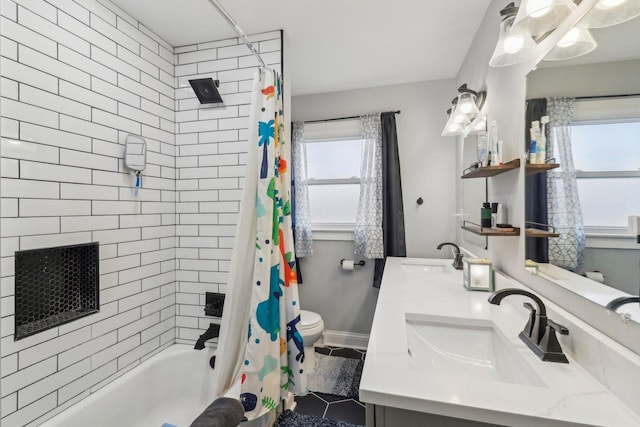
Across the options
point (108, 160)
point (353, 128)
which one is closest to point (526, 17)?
point (353, 128)

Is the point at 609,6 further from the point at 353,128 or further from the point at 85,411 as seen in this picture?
the point at 85,411

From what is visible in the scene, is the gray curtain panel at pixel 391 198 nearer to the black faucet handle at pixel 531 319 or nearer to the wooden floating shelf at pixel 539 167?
the wooden floating shelf at pixel 539 167

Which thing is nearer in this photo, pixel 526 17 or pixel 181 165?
pixel 526 17

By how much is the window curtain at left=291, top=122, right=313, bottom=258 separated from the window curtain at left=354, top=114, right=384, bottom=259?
49cm

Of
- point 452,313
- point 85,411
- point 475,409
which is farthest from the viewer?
point 85,411

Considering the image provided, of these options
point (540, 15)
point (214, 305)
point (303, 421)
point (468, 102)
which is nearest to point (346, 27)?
point (468, 102)

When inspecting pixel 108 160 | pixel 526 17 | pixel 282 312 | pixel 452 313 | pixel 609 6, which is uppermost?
pixel 526 17

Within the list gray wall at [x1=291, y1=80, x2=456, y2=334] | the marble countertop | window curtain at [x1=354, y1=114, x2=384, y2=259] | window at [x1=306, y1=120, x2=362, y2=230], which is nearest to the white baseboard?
gray wall at [x1=291, y1=80, x2=456, y2=334]

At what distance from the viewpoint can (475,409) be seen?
630mm

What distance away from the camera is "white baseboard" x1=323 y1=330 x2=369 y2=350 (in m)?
2.68

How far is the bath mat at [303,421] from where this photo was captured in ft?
5.56

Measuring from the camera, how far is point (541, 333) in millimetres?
873

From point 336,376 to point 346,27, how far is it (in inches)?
102

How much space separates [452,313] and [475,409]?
57 cm
